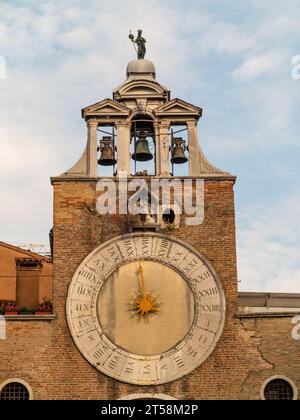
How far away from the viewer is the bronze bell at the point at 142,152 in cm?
2578

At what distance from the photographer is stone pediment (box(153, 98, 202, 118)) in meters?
25.5

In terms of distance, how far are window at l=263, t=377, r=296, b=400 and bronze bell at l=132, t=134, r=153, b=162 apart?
18.6 feet

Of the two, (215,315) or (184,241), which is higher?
(184,241)

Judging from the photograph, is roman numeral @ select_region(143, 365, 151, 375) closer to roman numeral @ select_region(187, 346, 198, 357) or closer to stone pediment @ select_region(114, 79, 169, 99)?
roman numeral @ select_region(187, 346, 198, 357)

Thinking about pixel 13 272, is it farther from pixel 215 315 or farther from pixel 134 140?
pixel 215 315

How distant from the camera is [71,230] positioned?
2448 centimetres

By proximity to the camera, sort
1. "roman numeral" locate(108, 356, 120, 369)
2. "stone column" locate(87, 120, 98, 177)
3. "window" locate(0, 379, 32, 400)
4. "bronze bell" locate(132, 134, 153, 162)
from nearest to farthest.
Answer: "window" locate(0, 379, 32, 400), "roman numeral" locate(108, 356, 120, 369), "stone column" locate(87, 120, 98, 177), "bronze bell" locate(132, 134, 153, 162)

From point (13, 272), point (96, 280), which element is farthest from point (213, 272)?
point (13, 272)

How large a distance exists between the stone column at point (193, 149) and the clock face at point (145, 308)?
5.52ft

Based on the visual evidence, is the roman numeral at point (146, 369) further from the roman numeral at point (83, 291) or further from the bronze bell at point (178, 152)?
the bronze bell at point (178, 152)

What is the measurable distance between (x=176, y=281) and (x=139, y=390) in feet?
7.81

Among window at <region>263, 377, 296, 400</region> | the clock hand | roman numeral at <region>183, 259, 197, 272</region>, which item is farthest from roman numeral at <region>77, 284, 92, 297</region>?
window at <region>263, 377, 296, 400</region>

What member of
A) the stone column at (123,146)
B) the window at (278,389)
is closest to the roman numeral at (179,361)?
the window at (278,389)
